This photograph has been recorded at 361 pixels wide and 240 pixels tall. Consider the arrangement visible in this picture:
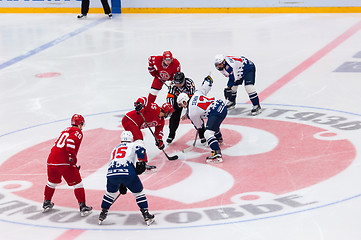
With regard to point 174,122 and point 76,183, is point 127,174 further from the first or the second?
point 174,122

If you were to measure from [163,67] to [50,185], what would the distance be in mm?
3323

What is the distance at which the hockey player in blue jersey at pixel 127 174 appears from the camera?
6.07 meters

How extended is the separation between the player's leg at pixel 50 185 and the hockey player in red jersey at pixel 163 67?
3.11 metres

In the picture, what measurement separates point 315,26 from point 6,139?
840 centimetres

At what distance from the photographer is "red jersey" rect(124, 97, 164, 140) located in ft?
25.5

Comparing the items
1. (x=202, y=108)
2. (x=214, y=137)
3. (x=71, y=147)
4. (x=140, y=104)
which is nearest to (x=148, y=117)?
(x=140, y=104)

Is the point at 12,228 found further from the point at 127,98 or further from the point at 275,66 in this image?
the point at 275,66

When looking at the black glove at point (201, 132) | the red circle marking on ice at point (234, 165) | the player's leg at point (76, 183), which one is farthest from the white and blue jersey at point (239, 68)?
the player's leg at point (76, 183)

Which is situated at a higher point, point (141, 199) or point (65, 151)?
point (65, 151)

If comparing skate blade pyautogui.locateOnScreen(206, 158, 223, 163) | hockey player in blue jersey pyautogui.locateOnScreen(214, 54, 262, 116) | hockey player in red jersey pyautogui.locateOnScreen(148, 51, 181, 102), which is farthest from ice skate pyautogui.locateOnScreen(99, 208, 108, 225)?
hockey player in blue jersey pyautogui.locateOnScreen(214, 54, 262, 116)

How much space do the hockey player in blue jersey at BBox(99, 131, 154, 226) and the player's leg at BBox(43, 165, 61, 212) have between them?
2.05 ft

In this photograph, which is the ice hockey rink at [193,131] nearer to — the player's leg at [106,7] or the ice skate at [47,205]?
the ice skate at [47,205]

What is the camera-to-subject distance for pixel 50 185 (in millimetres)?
6586

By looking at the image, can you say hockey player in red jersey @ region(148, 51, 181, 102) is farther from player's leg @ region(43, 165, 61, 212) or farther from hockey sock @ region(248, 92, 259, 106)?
player's leg @ region(43, 165, 61, 212)
